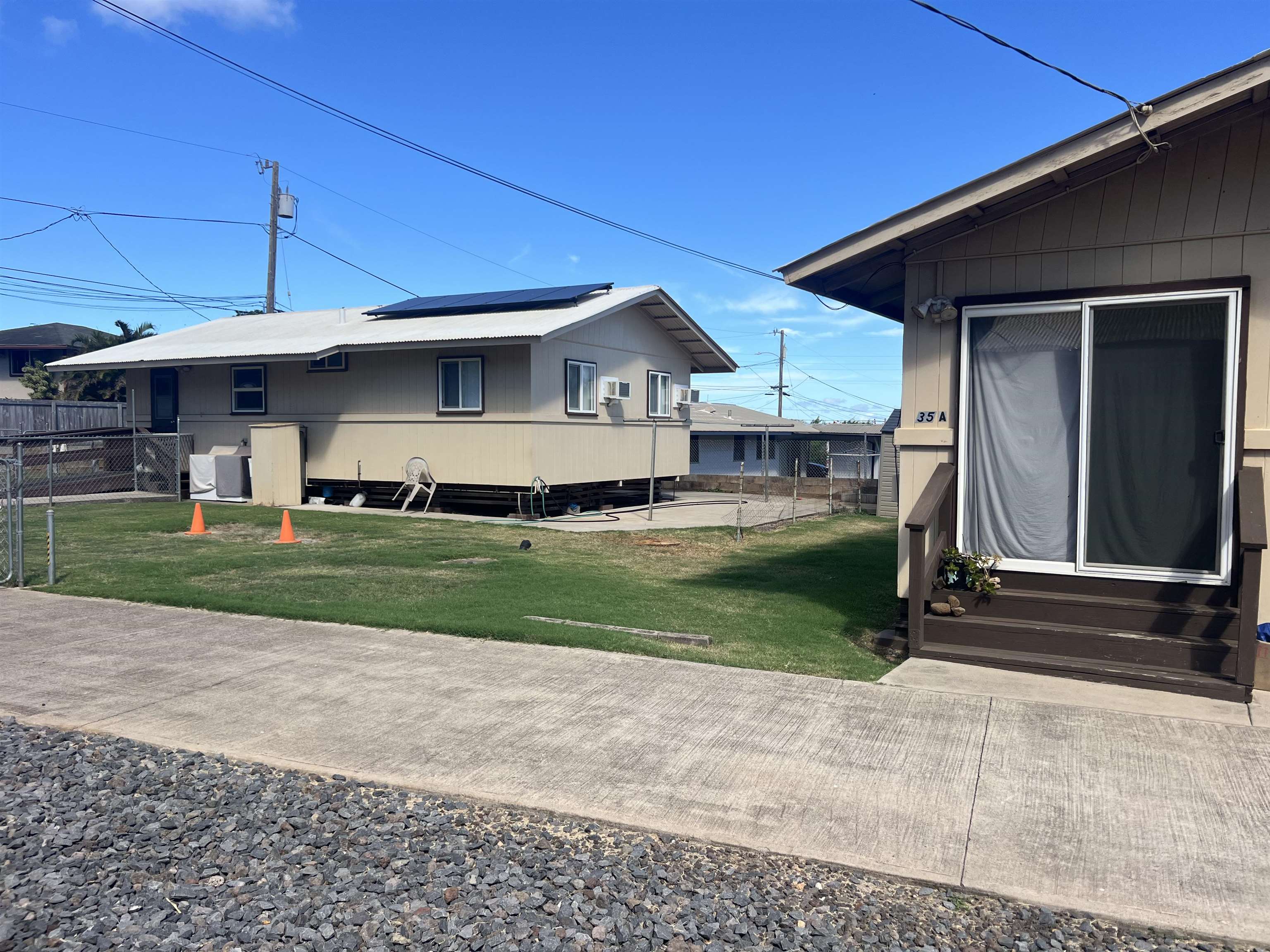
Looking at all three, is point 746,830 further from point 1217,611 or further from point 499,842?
point 1217,611

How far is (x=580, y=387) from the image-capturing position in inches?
762

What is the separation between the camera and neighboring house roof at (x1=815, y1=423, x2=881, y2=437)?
140ft

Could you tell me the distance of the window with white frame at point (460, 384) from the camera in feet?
60.0

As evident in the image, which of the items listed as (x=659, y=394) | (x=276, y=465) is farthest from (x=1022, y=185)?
(x=276, y=465)

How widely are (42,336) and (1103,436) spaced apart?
4791 cm

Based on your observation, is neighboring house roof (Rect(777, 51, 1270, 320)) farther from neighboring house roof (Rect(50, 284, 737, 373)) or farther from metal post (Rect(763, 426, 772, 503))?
metal post (Rect(763, 426, 772, 503))

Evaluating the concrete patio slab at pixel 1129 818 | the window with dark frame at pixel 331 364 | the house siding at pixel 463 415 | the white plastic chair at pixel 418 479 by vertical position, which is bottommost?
the concrete patio slab at pixel 1129 818

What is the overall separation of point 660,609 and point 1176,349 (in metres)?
4.78

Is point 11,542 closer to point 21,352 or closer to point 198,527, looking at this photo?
point 198,527

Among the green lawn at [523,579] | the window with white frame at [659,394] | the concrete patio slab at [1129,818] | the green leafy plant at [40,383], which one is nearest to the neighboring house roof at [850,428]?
the window with white frame at [659,394]

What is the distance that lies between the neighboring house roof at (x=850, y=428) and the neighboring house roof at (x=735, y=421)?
79 centimetres

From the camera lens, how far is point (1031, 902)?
350cm

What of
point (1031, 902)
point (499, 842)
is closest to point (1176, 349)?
point (1031, 902)

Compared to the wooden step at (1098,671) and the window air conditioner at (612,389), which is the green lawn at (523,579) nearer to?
the wooden step at (1098,671)
